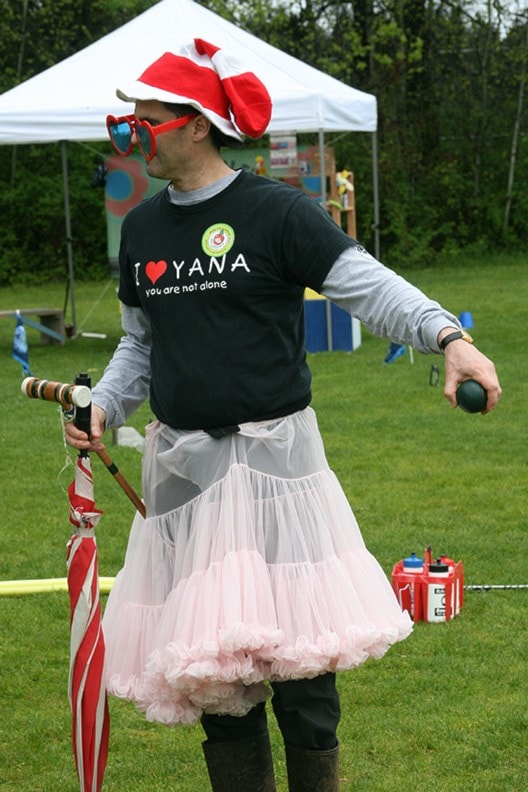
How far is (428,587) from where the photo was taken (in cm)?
527

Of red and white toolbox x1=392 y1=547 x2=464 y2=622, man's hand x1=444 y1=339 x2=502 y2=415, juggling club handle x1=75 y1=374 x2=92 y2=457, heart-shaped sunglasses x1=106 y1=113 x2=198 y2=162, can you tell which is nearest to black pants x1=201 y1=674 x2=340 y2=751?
juggling club handle x1=75 y1=374 x2=92 y2=457

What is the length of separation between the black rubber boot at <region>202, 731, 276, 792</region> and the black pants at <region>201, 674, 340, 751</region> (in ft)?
0.06

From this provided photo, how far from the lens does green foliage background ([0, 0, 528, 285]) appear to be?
23.1 meters

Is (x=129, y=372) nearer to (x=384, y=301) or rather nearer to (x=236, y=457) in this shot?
(x=236, y=457)

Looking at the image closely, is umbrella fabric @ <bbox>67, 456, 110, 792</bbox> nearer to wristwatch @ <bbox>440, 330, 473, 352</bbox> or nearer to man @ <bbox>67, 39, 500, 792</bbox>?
man @ <bbox>67, 39, 500, 792</bbox>

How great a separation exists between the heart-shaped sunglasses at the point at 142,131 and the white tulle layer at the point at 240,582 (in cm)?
70

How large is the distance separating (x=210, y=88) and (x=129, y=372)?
808 mm

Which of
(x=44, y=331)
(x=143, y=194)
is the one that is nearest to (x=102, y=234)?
(x=143, y=194)

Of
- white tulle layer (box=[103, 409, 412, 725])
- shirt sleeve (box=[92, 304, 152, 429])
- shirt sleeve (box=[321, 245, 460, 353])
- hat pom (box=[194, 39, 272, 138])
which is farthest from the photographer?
shirt sleeve (box=[92, 304, 152, 429])

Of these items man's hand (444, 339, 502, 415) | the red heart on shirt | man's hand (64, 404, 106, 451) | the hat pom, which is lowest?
man's hand (64, 404, 106, 451)

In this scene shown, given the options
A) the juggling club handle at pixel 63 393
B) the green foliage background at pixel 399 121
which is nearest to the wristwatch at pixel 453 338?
the juggling club handle at pixel 63 393

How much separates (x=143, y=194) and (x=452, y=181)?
31.3 ft

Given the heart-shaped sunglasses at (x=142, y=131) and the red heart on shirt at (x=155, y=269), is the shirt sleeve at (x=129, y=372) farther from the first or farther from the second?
the heart-shaped sunglasses at (x=142, y=131)

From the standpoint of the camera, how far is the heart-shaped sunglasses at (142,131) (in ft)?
10.2
